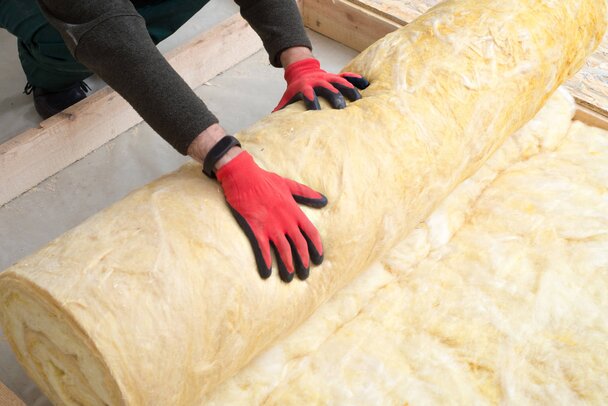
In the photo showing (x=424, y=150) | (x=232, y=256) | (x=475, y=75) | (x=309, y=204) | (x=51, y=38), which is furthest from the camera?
(x=51, y=38)

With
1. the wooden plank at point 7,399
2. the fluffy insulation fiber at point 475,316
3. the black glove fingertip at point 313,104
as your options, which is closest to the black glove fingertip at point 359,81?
the black glove fingertip at point 313,104

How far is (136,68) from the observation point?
1328 millimetres

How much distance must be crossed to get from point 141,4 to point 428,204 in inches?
47.8

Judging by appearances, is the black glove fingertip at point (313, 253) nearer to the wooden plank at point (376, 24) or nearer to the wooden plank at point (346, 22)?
the wooden plank at point (376, 24)

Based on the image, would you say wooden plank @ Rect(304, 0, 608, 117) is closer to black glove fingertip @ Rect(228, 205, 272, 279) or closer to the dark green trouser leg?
the dark green trouser leg

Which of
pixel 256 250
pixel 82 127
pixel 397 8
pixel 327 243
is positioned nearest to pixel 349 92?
pixel 327 243

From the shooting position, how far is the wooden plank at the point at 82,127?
2.02m

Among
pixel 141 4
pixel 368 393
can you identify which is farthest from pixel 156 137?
pixel 368 393

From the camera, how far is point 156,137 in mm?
2363

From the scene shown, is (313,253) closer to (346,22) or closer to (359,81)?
(359,81)

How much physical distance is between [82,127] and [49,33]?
0.32m

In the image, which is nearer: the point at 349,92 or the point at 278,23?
the point at 349,92

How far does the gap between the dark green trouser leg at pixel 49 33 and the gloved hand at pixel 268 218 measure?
1.06m

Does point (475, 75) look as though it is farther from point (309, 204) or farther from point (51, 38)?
point (51, 38)
